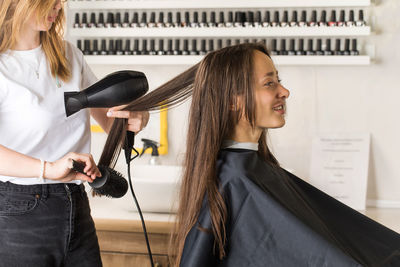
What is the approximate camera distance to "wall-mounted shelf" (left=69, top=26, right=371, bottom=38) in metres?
2.89

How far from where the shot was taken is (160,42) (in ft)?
10.1

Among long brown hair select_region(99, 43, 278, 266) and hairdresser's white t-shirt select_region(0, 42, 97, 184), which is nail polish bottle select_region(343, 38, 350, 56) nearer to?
long brown hair select_region(99, 43, 278, 266)

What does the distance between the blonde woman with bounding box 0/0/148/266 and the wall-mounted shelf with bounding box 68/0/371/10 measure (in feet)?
4.60

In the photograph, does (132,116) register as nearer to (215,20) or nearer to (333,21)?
(215,20)

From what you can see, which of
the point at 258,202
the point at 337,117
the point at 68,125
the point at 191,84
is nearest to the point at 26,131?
the point at 68,125

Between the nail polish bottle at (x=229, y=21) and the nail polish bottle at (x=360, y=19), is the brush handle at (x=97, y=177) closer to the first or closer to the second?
the nail polish bottle at (x=229, y=21)

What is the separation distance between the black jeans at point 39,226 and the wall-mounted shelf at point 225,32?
1.62 m

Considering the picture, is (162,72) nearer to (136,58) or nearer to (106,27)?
(136,58)

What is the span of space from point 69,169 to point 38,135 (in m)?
0.28

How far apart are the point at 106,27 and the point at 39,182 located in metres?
1.74

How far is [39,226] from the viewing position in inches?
60.8

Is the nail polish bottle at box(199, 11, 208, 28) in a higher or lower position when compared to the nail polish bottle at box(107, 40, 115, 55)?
higher

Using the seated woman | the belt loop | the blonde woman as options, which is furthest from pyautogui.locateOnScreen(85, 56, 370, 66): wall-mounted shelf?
the belt loop

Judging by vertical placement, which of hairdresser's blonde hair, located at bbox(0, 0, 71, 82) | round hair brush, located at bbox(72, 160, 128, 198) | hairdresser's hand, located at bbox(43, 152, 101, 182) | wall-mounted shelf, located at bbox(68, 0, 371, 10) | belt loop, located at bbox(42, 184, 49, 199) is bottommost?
belt loop, located at bbox(42, 184, 49, 199)
